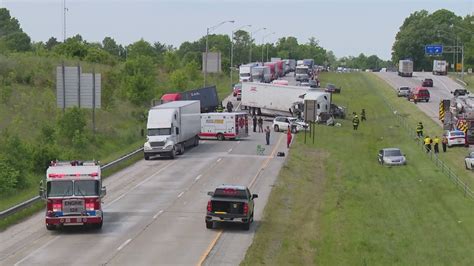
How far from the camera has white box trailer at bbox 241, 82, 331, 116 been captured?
87.3 meters

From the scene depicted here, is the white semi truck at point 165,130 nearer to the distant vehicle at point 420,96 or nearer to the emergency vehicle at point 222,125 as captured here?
the emergency vehicle at point 222,125

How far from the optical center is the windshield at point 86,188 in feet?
110

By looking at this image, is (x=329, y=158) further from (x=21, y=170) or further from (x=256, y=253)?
(x=256, y=253)

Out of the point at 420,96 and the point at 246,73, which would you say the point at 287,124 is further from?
the point at 246,73

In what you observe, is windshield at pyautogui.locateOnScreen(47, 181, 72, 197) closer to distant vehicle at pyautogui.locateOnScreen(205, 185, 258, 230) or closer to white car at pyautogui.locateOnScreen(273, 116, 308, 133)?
distant vehicle at pyautogui.locateOnScreen(205, 185, 258, 230)

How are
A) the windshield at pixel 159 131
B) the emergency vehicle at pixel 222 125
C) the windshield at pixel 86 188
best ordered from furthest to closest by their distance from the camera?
the emergency vehicle at pixel 222 125 → the windshield at pixel 159 131 → the windshield at pixel 86 188

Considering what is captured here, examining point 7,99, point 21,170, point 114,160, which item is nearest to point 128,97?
point 7,99

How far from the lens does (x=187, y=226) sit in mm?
36094

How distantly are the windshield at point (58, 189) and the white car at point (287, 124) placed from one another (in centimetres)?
4736

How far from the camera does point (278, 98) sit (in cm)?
9044

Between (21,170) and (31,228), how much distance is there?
12.6 metres

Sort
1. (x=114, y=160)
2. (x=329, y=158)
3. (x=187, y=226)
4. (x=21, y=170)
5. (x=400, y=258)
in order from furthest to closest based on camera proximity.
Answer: (x=329, y=158) → (x=114, y=160) → (x=21, y=170) → (x=187, y=226) → (x=400, y=258)

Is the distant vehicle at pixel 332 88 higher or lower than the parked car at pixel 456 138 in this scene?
higher

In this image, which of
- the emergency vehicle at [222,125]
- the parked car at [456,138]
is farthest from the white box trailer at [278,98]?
the parked car at [456,138]
